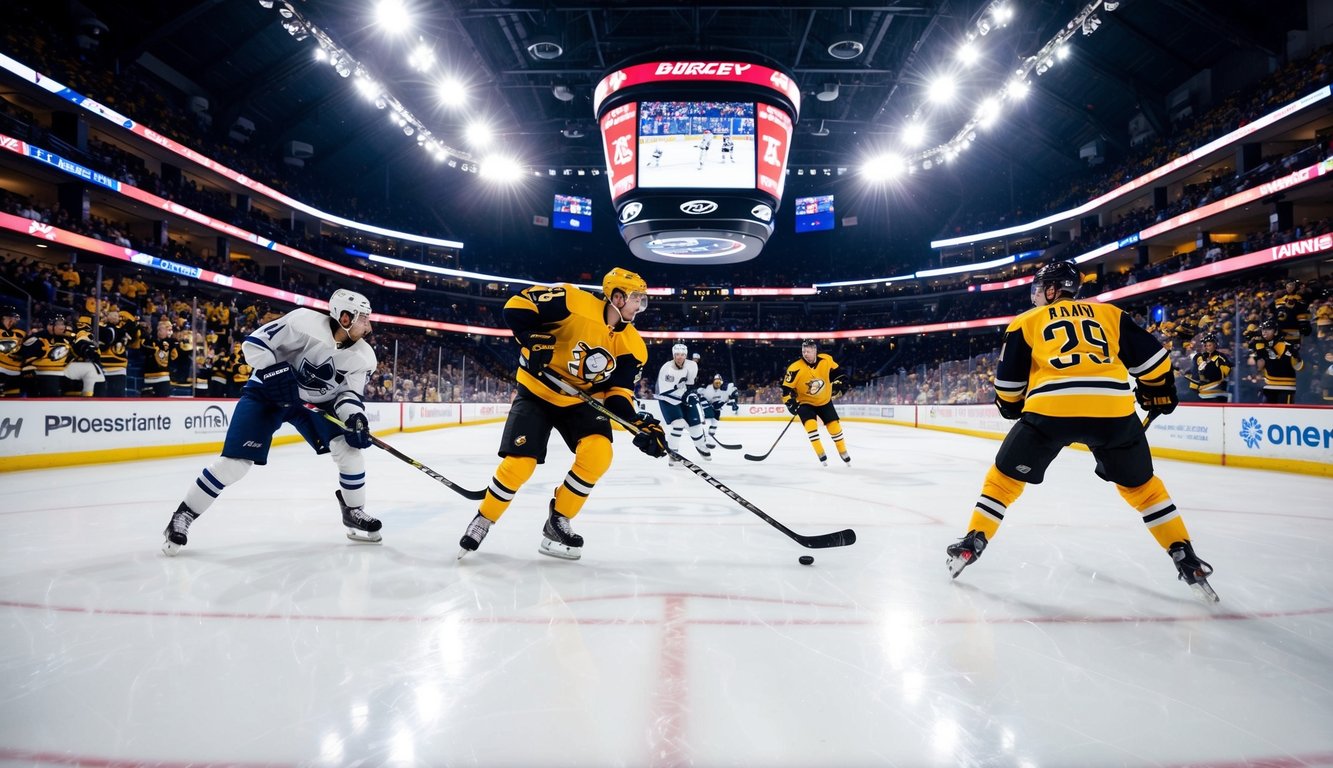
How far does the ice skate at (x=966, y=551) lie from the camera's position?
275cm

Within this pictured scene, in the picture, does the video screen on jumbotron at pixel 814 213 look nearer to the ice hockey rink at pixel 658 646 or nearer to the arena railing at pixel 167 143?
the arena railing at pixel 167 143

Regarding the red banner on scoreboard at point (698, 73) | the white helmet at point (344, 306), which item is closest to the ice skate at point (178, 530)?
the white helmet at point (344, 306)

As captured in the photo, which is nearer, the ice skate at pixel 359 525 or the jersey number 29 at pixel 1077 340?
the jersey number 29 at pixel 1077 340

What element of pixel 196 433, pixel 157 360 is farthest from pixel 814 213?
pixel 196 433

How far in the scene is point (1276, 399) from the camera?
875cm

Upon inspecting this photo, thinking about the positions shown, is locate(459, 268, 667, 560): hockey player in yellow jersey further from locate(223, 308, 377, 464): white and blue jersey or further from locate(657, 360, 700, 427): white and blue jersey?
locate(657, 360, 700, 427): white and blue jersey

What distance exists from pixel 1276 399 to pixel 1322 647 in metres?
9.36

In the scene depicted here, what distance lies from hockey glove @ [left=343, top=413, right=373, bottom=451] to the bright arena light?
76.9 feet

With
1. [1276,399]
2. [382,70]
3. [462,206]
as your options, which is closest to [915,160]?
[1276,399]

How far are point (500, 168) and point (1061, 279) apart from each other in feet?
81.8

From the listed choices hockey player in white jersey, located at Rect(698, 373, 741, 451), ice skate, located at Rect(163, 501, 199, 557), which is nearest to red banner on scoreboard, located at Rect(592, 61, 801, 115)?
hockey player in white jersey, located at Rect(698, 373, 741, 451)

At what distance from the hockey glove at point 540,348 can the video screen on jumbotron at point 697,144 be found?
1149 cm

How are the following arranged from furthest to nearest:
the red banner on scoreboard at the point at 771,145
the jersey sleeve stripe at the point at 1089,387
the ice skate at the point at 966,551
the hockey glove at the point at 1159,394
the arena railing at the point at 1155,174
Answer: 1. the arena railing at the point at 1155,174
2. the red banner on scoreboard at the point at 771,145
3. the hockey glove at the point at 1159,394
4. the ice skate at the point at 966,551
5. the jersey sleeve stripe at the point at 1089,387

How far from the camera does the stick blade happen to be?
3180 millimetres
